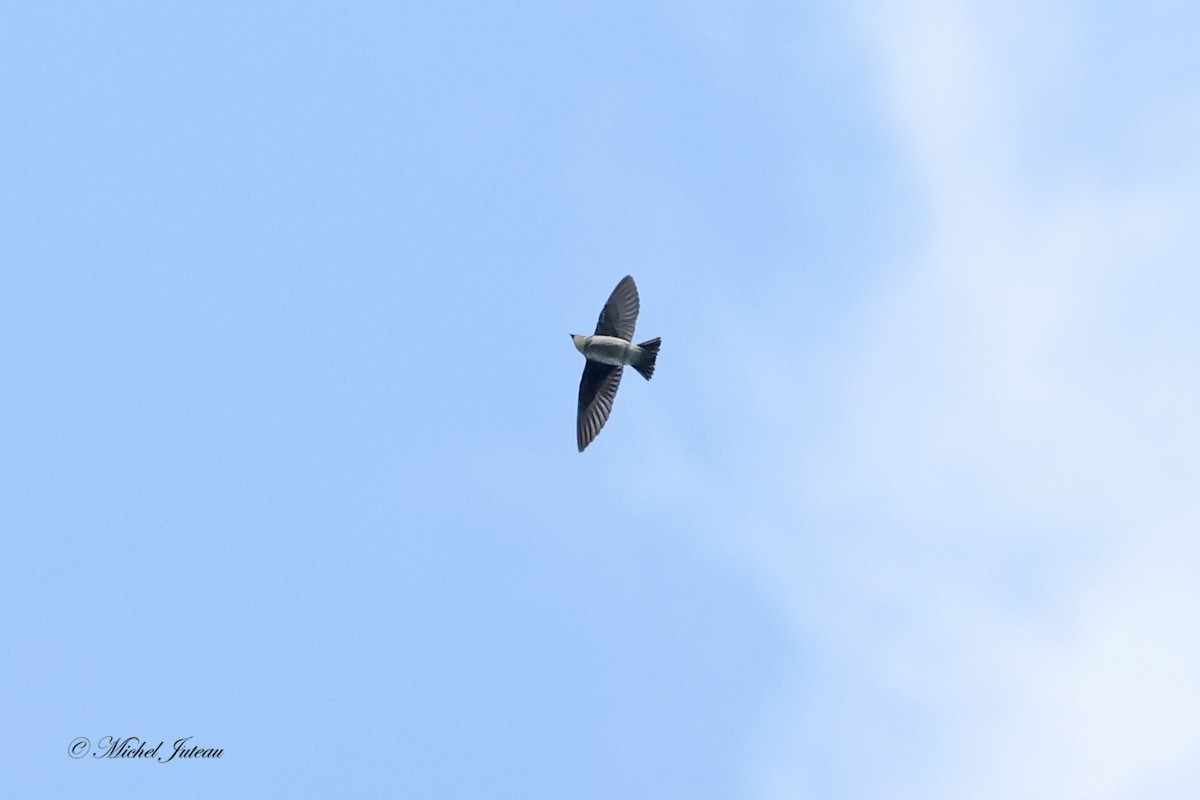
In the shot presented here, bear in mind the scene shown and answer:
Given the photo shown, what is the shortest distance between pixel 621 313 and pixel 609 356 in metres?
1.11

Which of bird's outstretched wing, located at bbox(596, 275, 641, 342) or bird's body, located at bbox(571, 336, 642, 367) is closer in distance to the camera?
bird's body, located at bbox(571, 336, 642, 367)

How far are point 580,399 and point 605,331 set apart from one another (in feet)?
6.21

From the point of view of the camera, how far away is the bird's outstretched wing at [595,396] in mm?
27750

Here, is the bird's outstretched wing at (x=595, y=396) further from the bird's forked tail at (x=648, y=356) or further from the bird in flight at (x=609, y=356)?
the bird's forked tail at (x=648, y=356)

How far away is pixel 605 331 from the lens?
2720cm

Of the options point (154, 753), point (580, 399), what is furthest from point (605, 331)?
point (154, 753)

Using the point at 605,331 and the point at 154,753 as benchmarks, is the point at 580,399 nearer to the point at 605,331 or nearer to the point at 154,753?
the point at 605,331

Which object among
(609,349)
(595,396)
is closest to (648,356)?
(609,349)

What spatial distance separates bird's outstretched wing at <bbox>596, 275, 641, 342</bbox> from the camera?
2717 centimetres

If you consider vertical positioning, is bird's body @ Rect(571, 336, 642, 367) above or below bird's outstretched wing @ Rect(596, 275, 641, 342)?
below

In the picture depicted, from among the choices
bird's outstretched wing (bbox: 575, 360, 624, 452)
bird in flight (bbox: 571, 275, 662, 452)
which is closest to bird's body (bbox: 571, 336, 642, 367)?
bird in flight (bbox: 571, 275, 662, 452)

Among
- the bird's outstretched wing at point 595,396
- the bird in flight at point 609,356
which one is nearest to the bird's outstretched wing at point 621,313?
the bird in flight at point 609,356

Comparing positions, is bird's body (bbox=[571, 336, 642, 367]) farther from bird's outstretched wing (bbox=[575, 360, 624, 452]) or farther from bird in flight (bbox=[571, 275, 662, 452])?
bird's outstretched wing (bbox=[575, 360, 624, 452])

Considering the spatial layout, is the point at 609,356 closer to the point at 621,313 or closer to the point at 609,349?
the point at 609,349
